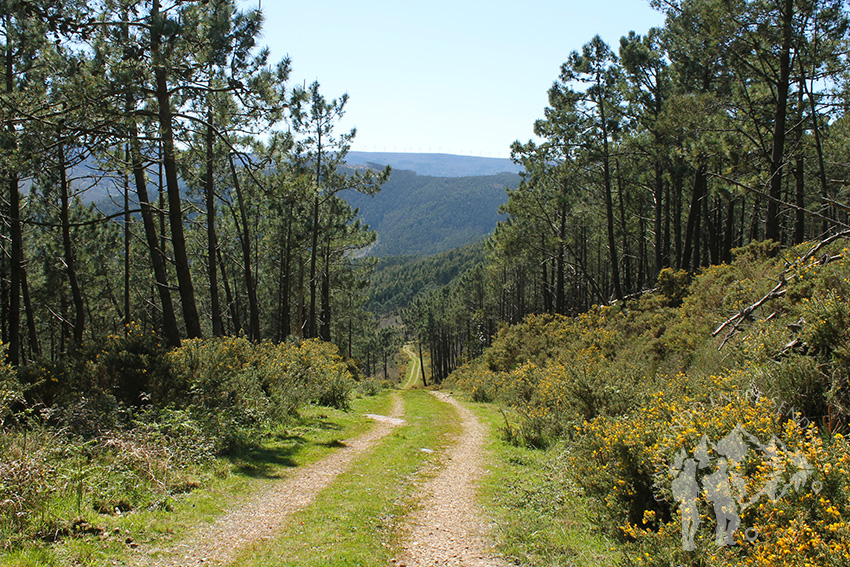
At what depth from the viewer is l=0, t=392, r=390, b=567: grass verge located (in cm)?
394

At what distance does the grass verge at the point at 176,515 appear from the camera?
3941 millimetres

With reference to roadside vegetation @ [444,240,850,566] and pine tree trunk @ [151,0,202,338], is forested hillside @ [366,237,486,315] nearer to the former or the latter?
pine tree trunk @ [151,0,202,338]

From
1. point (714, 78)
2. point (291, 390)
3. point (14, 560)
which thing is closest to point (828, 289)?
point (14, 560)

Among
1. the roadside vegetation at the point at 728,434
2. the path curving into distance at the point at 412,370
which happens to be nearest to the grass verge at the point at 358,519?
the roadside vegetation at the point at 728,434

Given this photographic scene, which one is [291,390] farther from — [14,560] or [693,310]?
[693,310]

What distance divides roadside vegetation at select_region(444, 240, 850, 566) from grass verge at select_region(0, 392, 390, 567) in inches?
130

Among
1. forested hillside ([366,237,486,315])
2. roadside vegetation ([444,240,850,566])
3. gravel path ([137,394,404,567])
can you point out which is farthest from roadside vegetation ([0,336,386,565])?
forested hillside ([366,237,486,315])

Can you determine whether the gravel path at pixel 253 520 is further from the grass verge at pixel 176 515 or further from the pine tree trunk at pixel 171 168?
the pine tree trunk at pixel 171 168

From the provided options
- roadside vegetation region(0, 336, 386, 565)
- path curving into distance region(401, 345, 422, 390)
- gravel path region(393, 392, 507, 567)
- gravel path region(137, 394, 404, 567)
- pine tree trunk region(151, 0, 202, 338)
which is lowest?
path curving into distance region(401, 345, 422, 390)

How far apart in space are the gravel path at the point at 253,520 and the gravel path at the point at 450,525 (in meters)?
1.42

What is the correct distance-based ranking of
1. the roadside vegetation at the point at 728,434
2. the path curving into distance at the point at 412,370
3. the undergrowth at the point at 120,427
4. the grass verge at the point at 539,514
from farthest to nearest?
the path curving into distance at the point at 412,370 < the grass verge at the point at 539,514 < the undergrowth at the point at 120,427 < the roadside vegetation at the point at 728,434

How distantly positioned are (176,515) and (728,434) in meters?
5.34

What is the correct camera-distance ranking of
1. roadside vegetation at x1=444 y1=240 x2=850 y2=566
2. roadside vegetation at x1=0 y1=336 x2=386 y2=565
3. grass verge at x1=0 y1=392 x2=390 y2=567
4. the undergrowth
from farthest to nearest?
the undergrowth, roadside vegetation at x1=0 y1=336 x2=386 y2=565, grass verge at x1=0 y1=392 x2=390 y2=567, roadside vegetation at x1=444 y1=240 x2=850 y2=566

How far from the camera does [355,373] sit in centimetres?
2647
